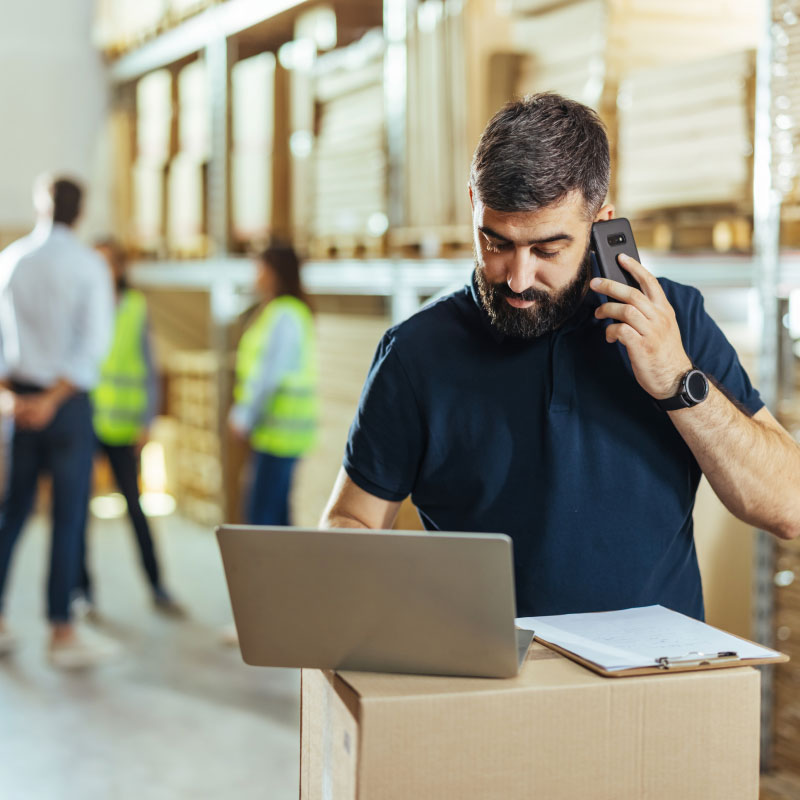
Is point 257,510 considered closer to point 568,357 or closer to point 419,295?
point 419,295

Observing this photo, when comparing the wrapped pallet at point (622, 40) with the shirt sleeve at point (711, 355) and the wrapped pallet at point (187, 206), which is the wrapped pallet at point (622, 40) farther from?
the wrapped pallet at point (187, 206)

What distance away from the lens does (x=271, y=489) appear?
5.52 meters

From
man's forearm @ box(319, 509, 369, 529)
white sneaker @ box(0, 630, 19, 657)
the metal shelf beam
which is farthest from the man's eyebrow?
the metal shelf beam

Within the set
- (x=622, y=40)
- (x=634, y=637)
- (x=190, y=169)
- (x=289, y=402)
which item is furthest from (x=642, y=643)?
(x=190, y=169)

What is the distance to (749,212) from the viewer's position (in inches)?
154

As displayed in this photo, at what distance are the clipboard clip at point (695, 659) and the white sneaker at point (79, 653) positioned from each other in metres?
4.12

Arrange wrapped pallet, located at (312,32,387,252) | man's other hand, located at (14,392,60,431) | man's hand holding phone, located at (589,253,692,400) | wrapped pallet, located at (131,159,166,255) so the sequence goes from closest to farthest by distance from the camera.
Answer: man's hand holding phone, located at (589,253,692,400) < man's other hand, located at (14,392,60,431) < wrapped pallet, located at (312,32,387,252) < wrapped pallet, located at (131,159,166,255)

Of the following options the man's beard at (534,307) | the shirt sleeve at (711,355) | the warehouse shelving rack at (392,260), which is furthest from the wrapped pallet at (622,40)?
the man's beard at (534,307)

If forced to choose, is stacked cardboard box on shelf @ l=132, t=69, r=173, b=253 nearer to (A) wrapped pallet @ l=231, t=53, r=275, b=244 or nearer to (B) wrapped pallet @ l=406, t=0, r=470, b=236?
(A) wrapped pallet @ l=231, t=53, r=275, b=244

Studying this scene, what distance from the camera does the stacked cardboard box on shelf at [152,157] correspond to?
8328 mm

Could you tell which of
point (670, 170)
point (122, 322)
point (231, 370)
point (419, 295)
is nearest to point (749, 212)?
point (670, 170)

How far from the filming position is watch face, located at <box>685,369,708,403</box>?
1858 millimetres

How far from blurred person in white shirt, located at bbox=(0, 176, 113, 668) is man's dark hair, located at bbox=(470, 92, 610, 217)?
12.6ft

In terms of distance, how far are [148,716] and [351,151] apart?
314 cm
